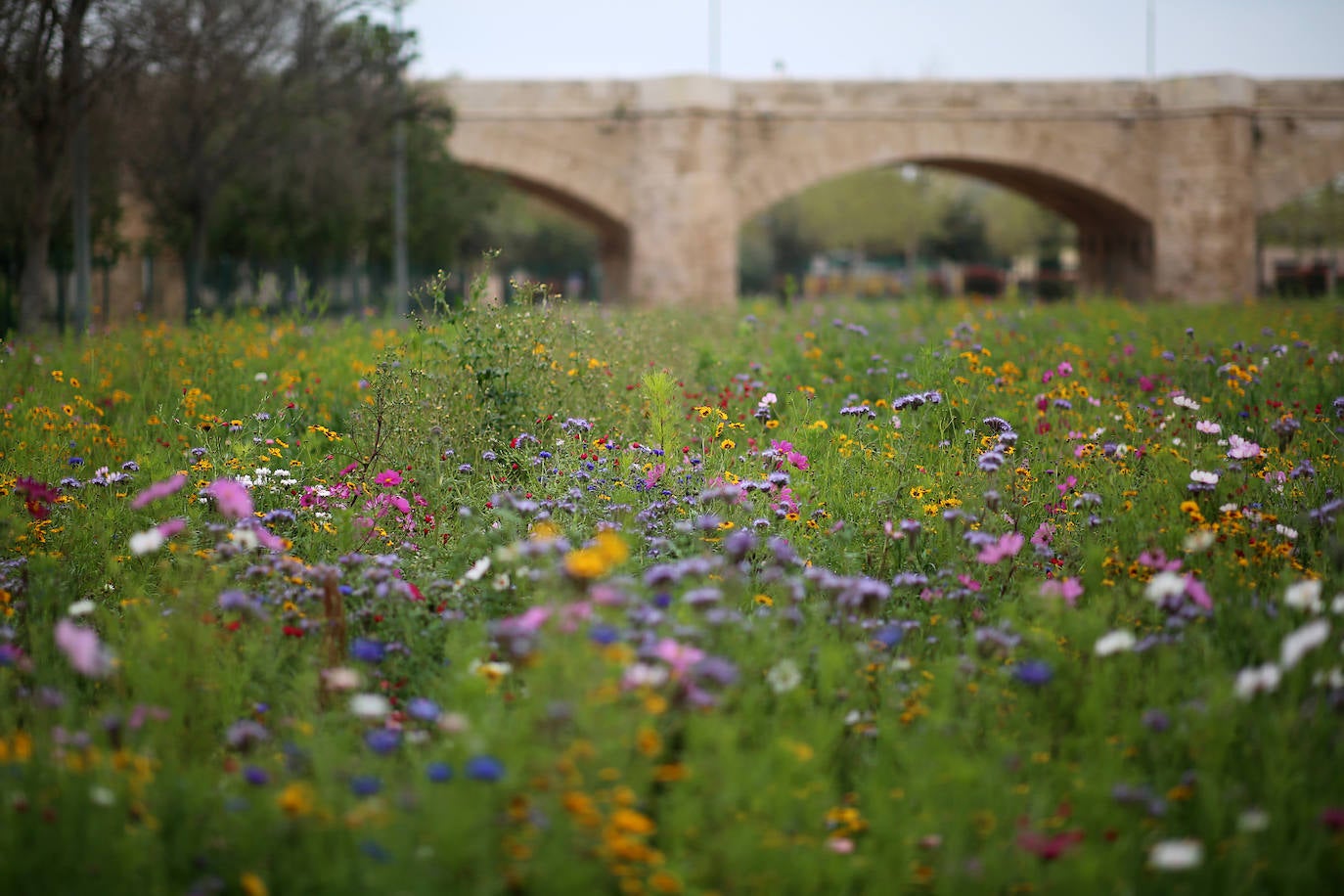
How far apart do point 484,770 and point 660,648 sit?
1.79 feet

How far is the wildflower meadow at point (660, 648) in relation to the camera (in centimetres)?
243

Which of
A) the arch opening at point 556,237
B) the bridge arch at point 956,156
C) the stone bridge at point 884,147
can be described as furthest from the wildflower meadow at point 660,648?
the arch opening at point 556,237

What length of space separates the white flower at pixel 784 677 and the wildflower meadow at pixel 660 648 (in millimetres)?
31

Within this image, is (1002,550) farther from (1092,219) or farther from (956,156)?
(1092,219)

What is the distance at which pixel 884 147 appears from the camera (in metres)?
25.7

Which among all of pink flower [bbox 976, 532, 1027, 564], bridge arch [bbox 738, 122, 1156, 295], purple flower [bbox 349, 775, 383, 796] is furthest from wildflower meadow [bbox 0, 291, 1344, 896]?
bridge arch [bbox 738, 122, 1156, 295]

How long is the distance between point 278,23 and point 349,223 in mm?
5858

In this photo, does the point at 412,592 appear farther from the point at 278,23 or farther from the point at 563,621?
the point at 278,23

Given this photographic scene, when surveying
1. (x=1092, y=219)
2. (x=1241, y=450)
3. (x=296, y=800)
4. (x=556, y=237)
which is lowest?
(x=296, y=800)

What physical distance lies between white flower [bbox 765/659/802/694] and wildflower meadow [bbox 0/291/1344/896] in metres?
0.03

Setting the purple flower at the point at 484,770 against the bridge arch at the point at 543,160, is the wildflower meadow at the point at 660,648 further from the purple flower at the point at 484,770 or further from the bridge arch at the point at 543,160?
the bridge arch at the point at 543,160

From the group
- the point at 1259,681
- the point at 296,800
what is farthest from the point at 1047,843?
the point at 296,800

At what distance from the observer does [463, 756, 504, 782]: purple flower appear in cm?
220

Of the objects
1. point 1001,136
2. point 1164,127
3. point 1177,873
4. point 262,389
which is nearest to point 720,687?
point 1177,873
